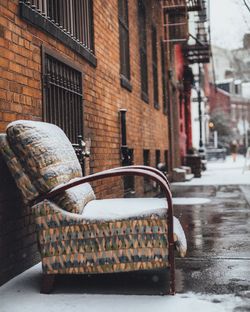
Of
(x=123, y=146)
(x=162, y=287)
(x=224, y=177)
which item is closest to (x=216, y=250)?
(x=162, y=287)

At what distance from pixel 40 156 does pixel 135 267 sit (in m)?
1.00

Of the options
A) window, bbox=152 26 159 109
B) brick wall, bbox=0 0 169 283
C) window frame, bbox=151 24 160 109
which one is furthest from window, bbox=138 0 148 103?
window, bbox=152 26 159 109

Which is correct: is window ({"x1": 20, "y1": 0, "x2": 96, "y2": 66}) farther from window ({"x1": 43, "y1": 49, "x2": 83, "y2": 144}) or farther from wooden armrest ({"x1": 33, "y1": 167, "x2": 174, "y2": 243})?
wooden armrest ({"x1": 33, "y1": 167, "x2": 174, "y2": 243})

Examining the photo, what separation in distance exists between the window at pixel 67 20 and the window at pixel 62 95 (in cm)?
27

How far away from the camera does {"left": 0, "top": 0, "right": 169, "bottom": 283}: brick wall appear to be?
3.79 m

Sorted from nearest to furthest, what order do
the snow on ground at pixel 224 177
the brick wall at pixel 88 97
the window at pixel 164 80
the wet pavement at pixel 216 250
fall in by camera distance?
the wet pavement at pixel 216 250 < the brick wall at pixel 88 97 < the snow on ground at pixel 224 177 < the window at pixel 164 80

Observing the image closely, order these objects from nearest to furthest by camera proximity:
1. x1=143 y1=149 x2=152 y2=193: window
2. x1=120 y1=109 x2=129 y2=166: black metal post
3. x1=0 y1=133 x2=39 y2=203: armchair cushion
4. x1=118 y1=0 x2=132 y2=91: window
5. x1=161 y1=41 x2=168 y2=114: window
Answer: x1=0 y1=133 x2=39 y2=203: armchair cushion → x1=120 y1=109 x2=129 y2=166: black metal post → x1=118 y1=0 x2=132 y2=91: window → x1=143 y1=149 x2=152 y2=193: window → x1=161 y1=41 x2=168 y2=114: window

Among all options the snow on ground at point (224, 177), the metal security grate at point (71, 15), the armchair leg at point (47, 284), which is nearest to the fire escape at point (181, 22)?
the snow on ground at point (224, 177)

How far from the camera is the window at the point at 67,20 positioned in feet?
14.7

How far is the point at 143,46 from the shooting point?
11.5 metres

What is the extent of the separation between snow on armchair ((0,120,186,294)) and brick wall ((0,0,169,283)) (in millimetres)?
380

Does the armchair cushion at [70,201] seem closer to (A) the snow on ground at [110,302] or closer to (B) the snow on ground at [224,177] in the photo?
(A) the snow on ground at [110,302]

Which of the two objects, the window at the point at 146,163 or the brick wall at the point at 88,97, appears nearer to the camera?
the brick wall at the point at 88,97

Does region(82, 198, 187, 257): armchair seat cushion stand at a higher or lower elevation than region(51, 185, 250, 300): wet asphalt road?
higher
